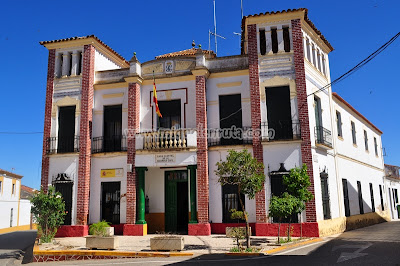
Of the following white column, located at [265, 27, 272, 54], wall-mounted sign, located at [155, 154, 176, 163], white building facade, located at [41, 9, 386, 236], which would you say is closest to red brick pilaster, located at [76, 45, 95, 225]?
white building facade, located at [41, 9, 386, 236]

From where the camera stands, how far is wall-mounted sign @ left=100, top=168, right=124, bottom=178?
17938 mm

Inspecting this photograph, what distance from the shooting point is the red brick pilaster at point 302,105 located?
50.2 ft

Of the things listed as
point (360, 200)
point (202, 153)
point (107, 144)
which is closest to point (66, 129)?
point (107, 144)

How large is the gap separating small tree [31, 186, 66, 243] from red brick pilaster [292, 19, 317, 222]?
36.9 ft

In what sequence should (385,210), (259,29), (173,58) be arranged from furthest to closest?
(385,210), (173,58), (259,29)

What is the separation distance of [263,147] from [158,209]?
631cm

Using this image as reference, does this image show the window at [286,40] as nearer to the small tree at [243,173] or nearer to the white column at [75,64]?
the small tree at [243,173]

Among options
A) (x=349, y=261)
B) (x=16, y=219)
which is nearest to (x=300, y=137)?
(x=349, y=261)

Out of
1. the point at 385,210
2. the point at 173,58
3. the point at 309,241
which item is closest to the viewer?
the point at 309,241

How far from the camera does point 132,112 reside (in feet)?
59.4

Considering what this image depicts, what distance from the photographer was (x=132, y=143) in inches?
703

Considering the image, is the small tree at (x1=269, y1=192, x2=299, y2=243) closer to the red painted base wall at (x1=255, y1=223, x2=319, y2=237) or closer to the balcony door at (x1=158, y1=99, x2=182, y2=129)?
the red painted base wall at (x1=255, y1=223, x2=319, y2=237)

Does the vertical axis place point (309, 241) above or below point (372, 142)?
below

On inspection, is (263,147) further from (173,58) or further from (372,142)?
(372,142)
